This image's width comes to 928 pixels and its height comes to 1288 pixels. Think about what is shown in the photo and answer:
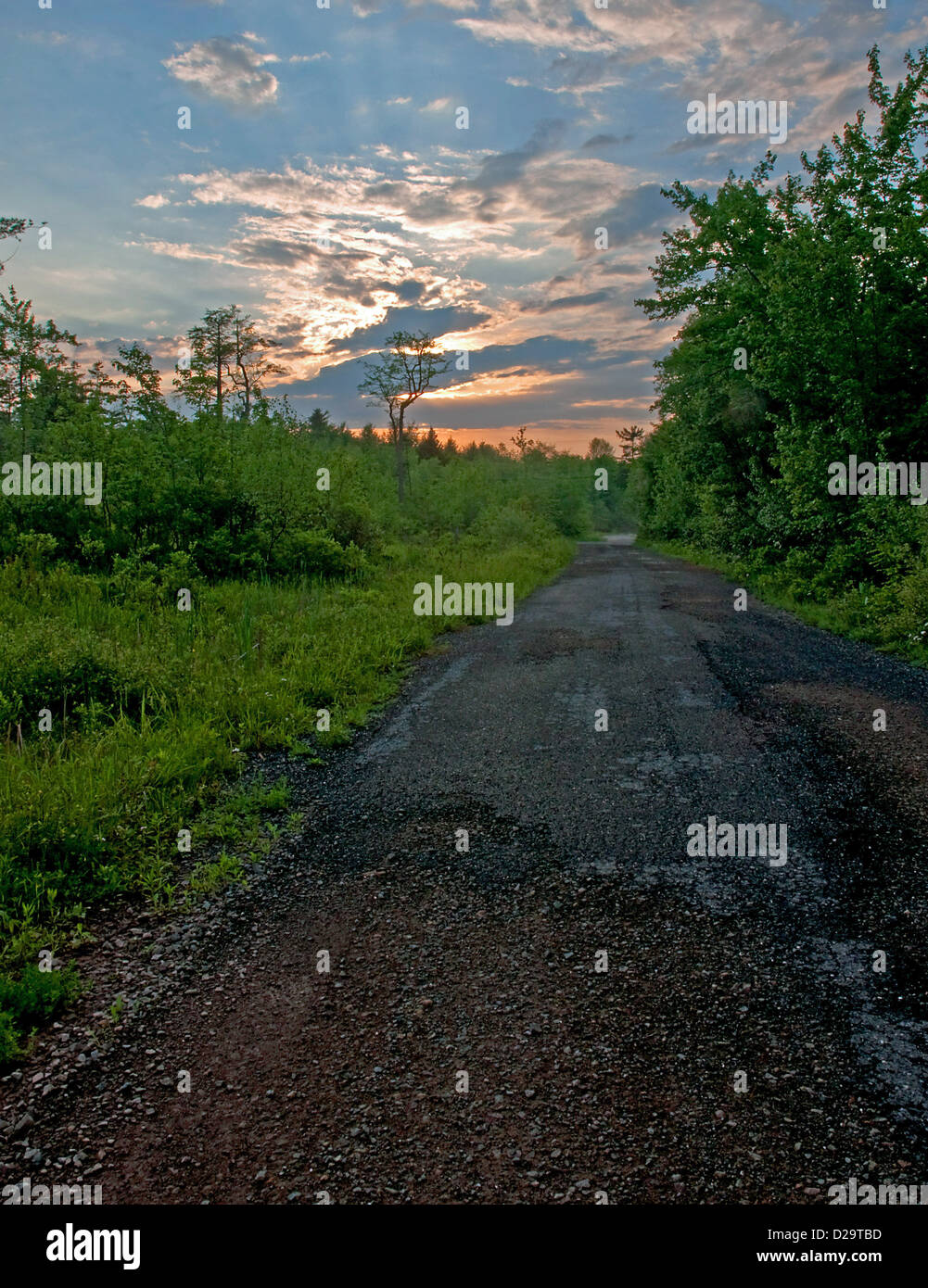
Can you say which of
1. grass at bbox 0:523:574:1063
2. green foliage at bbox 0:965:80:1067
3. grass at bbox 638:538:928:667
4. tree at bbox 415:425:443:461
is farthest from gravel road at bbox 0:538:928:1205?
tree at bbox 415:425:443:461

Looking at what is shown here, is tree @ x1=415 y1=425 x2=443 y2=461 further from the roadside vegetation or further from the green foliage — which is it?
the green foliage

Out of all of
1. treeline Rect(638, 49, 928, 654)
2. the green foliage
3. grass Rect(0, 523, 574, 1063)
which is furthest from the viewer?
treeline Rect(638, 49, 928, 654)

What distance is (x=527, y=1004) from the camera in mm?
2998

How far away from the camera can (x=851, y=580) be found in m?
13.6

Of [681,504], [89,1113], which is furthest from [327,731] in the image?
[681,504]

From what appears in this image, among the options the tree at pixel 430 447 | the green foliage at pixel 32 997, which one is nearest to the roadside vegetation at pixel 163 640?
the green foliage at pixel 32 997

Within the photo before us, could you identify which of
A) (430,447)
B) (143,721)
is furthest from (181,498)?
(430,447)

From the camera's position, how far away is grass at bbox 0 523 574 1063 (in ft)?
12.9

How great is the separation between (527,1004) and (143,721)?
13.9 feet

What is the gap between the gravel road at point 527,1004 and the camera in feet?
7.47

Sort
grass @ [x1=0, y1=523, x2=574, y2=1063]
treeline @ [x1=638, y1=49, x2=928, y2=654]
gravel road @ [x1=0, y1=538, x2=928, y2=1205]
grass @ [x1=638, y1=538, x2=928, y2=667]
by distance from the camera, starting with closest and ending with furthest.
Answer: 1. gravel road @ [x1=0, y1=538, x2=928, y2=1205]
2. grass @ [x1=0, y1=523, x2=574, y2=1063]
3. grass @ [x1=638, y1=538, x2=928, y2=667]
4. treeline @ [x1=638, y1=49, x2=928, y2=654]

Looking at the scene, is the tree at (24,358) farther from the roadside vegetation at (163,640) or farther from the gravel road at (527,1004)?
the gravel road at (527,1004)

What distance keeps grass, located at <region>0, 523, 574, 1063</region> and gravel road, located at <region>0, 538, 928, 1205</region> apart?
33 centimetres
